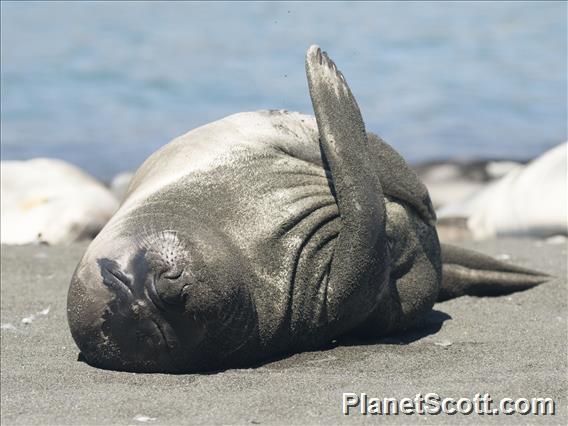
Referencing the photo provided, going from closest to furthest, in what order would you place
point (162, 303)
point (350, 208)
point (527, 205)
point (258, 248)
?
point (162, 303), point (258, 248), point (350, 208), point (527, 205)

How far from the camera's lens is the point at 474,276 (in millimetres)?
5859

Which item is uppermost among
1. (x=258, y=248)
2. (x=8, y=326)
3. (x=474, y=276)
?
(x=258, y=248)

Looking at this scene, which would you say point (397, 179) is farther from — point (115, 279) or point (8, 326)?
point (8, 326)

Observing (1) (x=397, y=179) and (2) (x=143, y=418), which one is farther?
(1) (x=397, y=179)

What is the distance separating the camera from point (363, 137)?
4703mm

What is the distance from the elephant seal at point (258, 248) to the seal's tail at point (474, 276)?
709 millimetres

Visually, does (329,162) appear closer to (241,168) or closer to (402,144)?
(241,168)

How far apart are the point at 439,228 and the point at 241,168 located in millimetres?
4527

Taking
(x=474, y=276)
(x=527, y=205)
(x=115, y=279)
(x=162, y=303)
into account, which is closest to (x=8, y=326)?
(x=115, y=279)

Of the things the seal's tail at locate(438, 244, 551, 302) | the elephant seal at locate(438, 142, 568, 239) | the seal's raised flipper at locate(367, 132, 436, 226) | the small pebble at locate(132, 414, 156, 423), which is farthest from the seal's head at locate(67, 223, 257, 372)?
the elephant seal at locate(438, 142, 568, 239)

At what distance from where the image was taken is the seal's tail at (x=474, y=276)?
229 inches

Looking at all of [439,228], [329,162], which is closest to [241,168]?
[329,162]

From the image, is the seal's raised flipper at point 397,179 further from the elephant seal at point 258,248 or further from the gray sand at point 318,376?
the gray sand at point 318,376

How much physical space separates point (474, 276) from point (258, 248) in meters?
1.80
